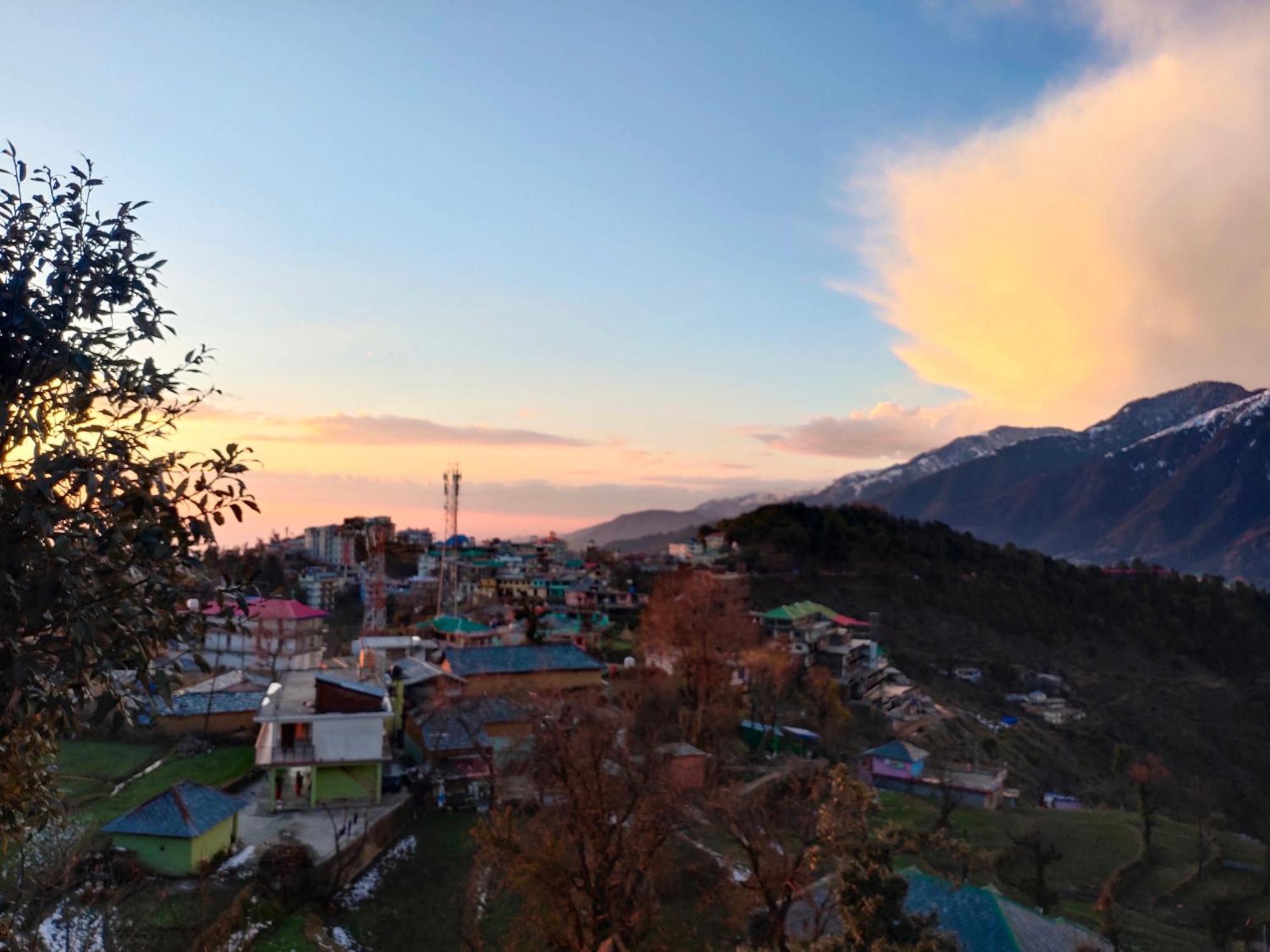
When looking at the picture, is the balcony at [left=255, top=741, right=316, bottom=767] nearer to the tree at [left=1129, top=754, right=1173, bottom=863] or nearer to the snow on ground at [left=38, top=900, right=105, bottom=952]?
the snow on ground at [left=38, top=900, right=105, bottom=952]

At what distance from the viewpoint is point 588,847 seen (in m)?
15.3

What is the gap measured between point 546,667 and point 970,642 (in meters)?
38.8

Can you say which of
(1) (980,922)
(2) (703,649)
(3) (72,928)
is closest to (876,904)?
(1) (980,922)

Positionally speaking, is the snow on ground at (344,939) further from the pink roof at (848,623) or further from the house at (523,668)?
the pink roof at (848,623)

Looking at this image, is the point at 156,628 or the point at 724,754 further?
the point at 724,754

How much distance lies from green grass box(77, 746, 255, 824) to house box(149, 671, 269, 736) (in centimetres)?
99

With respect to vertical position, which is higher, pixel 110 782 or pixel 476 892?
pixel 110 782

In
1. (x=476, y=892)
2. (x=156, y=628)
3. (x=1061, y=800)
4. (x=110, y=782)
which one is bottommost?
(x=1061, y=800)

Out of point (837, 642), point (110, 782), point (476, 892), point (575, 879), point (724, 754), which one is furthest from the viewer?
point (837, 642)

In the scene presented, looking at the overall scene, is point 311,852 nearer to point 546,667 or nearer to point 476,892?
point 476,892

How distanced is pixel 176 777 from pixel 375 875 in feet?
21.7

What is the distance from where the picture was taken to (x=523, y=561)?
79750mm

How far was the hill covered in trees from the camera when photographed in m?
44.6

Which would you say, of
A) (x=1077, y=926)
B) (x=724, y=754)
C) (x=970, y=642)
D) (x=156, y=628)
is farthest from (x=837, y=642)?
(x=156, y=628)
